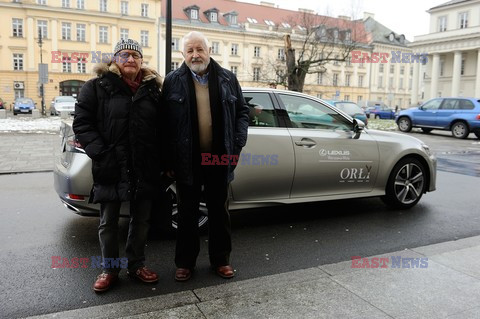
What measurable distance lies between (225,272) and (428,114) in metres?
19.6

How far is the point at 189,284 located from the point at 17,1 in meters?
56.6

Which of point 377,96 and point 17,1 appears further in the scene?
point 377,96

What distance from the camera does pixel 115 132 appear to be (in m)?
3.31

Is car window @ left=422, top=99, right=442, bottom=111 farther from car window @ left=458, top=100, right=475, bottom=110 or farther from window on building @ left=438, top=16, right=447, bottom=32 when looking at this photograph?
window on building @ left=438, top=16, right=447, bottom=32

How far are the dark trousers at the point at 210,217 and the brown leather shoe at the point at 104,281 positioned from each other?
56 cm

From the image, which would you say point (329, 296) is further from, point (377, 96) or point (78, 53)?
point (377, 96)

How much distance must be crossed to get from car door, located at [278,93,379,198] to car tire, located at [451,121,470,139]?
51.3ft

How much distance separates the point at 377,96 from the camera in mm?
76812

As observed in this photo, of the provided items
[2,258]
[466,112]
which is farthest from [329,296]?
[466,112]

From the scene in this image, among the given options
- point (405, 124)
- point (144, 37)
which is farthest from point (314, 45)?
point (144, 37)

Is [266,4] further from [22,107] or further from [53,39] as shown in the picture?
[22,107]

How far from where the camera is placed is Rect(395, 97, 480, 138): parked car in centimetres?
1903

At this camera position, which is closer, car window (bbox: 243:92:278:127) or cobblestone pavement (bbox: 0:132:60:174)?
car window (bbox: 243:92:278:127)

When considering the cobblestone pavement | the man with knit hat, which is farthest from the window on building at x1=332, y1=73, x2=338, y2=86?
the man with knit hat
